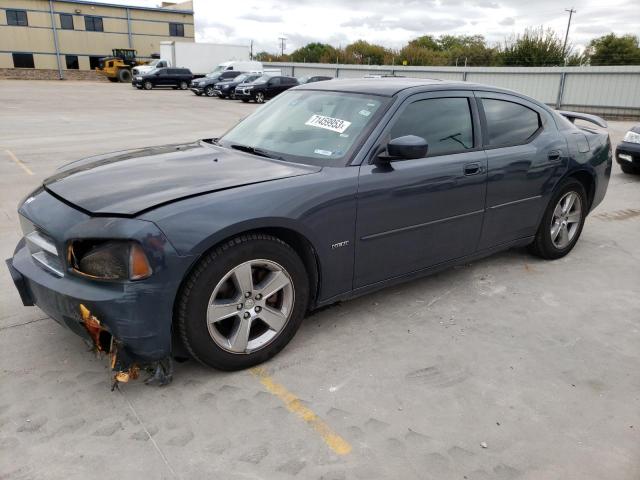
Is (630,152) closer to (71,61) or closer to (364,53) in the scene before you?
(364,53)

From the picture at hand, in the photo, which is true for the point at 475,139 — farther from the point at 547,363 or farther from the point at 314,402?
the point at 314,402

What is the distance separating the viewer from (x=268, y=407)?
106 inches

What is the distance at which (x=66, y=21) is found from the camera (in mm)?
52750

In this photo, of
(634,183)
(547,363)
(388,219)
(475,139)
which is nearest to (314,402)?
(388,219)

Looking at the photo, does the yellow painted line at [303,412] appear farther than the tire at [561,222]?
No

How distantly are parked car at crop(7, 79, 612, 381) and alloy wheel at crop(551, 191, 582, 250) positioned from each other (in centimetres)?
25

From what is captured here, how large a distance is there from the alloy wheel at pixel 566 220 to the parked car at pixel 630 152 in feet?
15.8

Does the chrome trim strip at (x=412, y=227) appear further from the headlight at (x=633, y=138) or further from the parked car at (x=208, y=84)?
the parked car at (x=208, y=84)

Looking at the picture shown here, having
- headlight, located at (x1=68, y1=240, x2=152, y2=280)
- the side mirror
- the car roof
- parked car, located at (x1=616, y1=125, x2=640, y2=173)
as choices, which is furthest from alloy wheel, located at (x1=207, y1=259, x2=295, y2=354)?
parked car, located at (x1=616, y1=125, x2=640, y2=173)

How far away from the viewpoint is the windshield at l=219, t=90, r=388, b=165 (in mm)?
3391

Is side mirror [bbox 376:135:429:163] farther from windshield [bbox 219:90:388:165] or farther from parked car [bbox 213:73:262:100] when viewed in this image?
parked car [bbox 213:73:262:100]

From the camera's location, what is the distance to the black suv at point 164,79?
35.2 metres

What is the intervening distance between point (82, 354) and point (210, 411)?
3.21ft

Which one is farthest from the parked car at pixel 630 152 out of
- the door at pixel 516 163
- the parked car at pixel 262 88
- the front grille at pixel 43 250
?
the parked car at pixel 262 88
